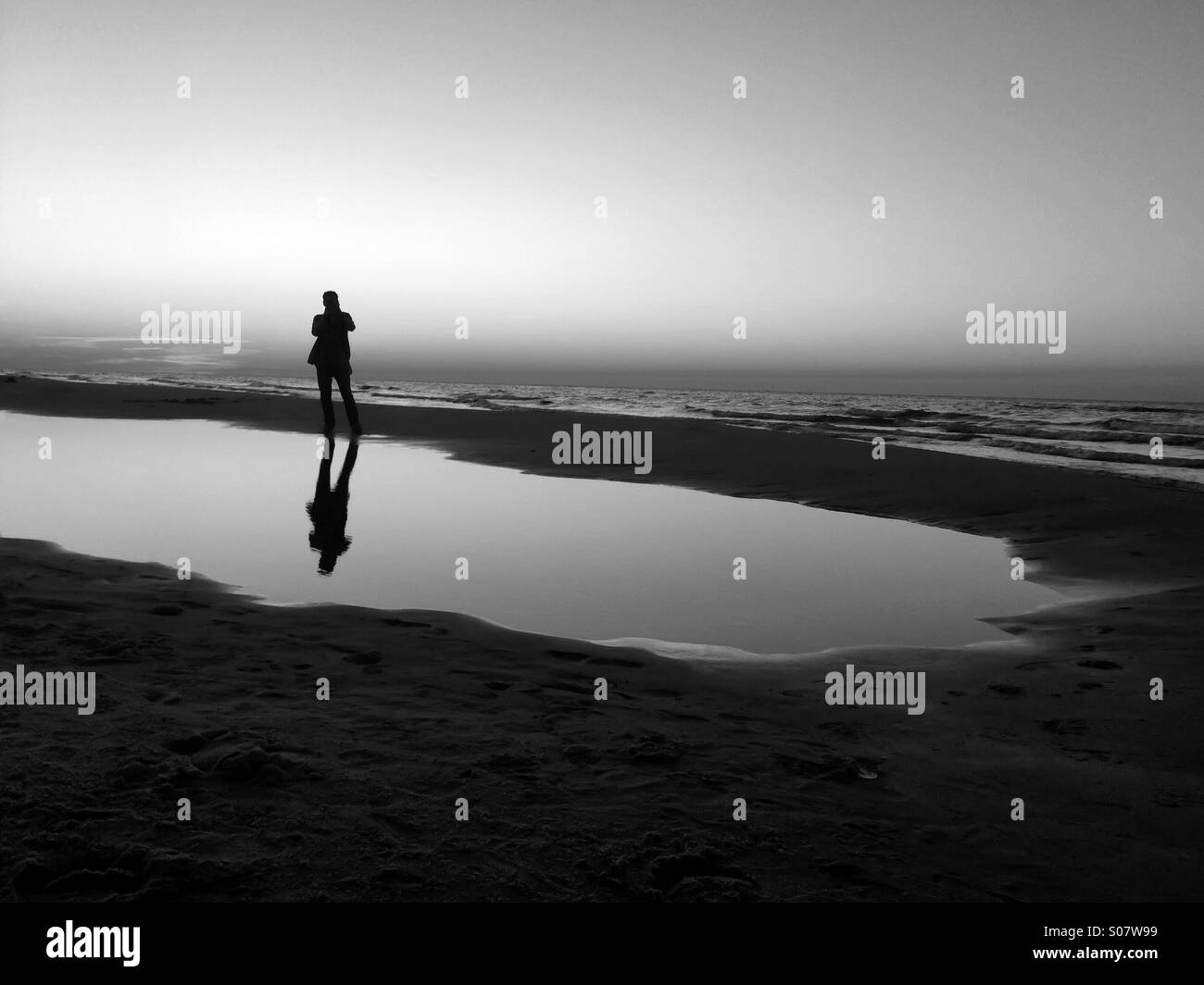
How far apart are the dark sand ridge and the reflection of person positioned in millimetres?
1426

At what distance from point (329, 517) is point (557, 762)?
21.6 feet

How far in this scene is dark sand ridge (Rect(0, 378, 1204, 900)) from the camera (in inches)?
109

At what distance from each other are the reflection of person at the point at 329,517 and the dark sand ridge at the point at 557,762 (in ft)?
4.68

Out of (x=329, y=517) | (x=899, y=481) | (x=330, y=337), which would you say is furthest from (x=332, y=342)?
(x=899, y=481)

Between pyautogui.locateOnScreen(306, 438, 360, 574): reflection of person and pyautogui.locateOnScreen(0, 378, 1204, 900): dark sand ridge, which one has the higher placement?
pyautogui.locateOnScreen(306, 438, 360, 574): reflection of person

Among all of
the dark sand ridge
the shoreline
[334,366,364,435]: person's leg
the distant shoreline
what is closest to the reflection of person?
the dark sand ridge

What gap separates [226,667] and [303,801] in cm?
171

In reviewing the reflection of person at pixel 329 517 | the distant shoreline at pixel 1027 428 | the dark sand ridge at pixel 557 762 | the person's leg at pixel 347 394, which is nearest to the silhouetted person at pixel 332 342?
the person's leg at pixel 347 394

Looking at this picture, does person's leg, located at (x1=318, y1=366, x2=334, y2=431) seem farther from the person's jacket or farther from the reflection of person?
the reflection of person

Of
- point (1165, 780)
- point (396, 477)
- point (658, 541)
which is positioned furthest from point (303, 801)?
point (396, 477)

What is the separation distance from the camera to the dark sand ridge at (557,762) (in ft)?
9.05

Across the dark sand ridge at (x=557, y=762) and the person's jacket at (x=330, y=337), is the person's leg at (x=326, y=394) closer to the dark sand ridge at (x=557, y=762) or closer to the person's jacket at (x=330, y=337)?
the person's jacket at (x=330, y=337)

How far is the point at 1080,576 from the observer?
24.4 feet

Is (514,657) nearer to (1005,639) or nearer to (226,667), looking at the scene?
(226,667)
